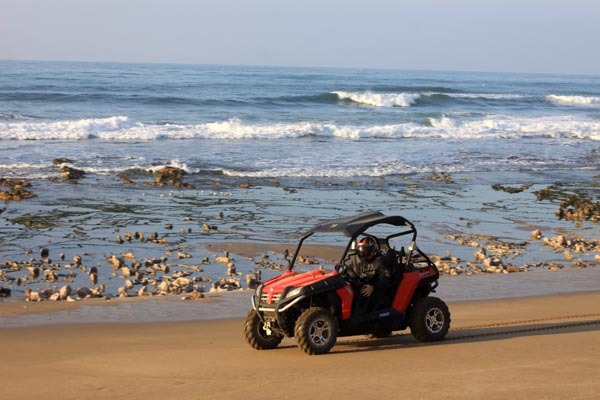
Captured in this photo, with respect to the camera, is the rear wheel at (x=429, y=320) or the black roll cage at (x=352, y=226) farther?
the rear wheel at (x=429, y=320)

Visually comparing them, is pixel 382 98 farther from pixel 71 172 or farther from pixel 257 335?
pixel 257 335

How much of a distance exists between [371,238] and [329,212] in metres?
10.1

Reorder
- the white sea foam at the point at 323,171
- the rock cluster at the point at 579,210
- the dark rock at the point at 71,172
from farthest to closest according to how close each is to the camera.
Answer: the white sea foam at the point at 323,171 < the dark rock at the point at 71,172 < the rock cluster at the point at 579,210

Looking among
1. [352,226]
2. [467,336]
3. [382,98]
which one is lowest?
[382,98]

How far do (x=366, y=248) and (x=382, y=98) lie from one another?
4943 centimetres

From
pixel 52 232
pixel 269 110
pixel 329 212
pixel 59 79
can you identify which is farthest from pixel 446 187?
pixel 59 79

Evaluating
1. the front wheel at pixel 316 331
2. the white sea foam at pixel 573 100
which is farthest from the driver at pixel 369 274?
the white sea foam at pixel 573 100

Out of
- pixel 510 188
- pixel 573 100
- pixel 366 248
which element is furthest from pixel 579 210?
pixel 573 100

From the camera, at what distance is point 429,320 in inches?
359

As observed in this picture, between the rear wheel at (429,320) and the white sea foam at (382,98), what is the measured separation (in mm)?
47167

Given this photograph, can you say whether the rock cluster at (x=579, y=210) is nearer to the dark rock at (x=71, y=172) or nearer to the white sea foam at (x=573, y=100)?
the dark rock at (x=71, y=172)

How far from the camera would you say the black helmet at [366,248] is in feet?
29.2

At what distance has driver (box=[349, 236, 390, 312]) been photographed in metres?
8.80

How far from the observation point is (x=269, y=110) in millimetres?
46594
